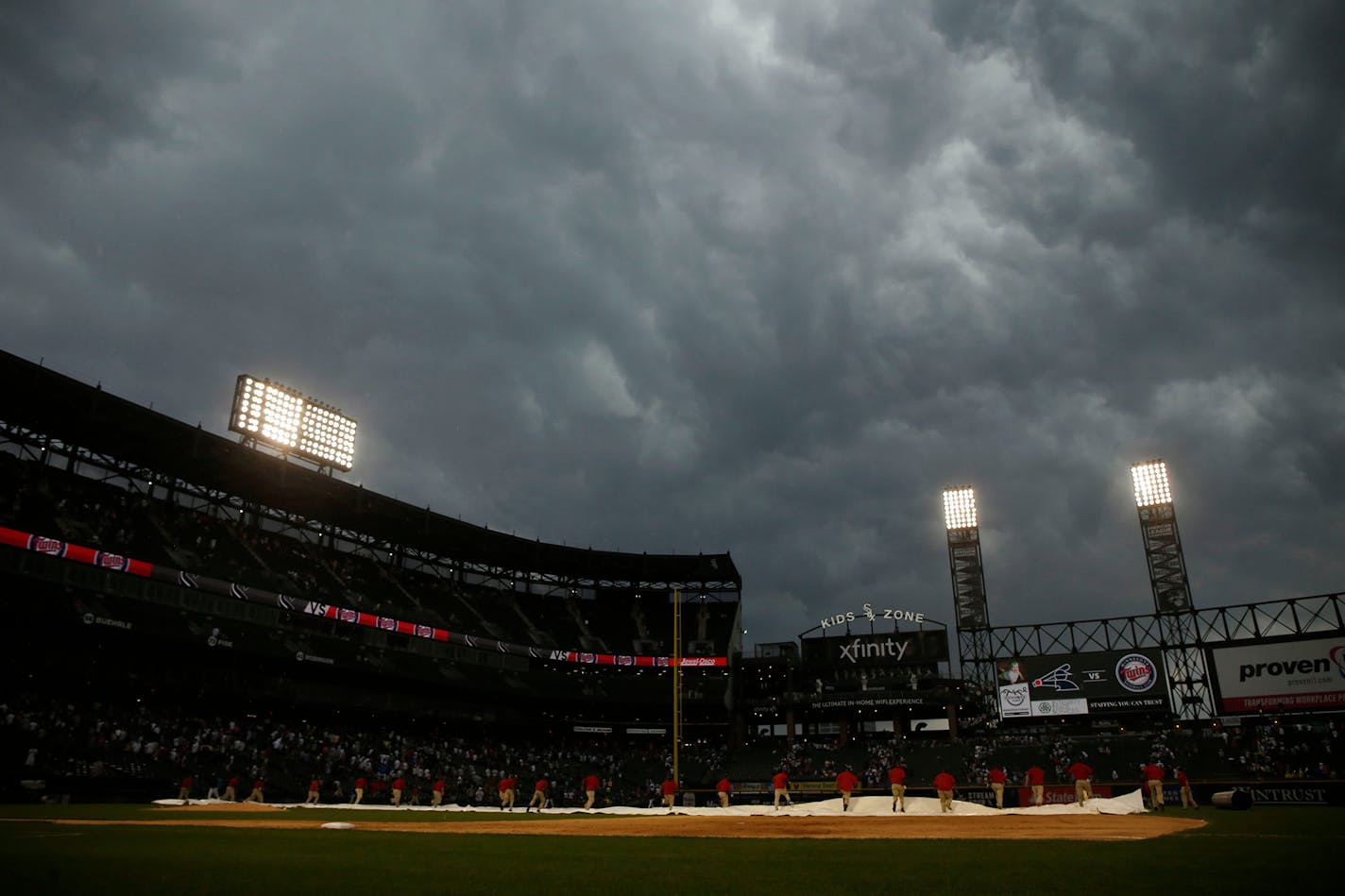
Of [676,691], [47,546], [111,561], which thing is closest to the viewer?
[47,546]

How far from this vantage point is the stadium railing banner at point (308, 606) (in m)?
41.7

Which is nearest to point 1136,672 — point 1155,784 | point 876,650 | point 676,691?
point 876,650

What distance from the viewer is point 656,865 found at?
10273mm

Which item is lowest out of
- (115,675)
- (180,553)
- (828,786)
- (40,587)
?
(828,786)

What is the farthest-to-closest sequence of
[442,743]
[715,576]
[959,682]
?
[715,576] < [959,682] < [442,743]

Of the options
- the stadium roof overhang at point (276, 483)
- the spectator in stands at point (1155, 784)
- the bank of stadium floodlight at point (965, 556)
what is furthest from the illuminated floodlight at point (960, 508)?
the spectator in stands at point (1155, 784)

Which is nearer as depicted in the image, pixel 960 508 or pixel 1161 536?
pixel 1161 536

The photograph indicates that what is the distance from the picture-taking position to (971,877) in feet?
27.9

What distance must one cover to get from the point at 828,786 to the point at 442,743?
1018 inches

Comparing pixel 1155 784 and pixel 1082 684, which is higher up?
pixel 1082 684

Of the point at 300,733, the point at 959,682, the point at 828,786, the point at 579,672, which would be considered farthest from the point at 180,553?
the point at 959,682

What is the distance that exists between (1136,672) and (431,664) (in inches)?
1914

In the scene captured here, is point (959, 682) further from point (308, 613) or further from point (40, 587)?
point (40, 587)

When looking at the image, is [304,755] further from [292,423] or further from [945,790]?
[945,790]
